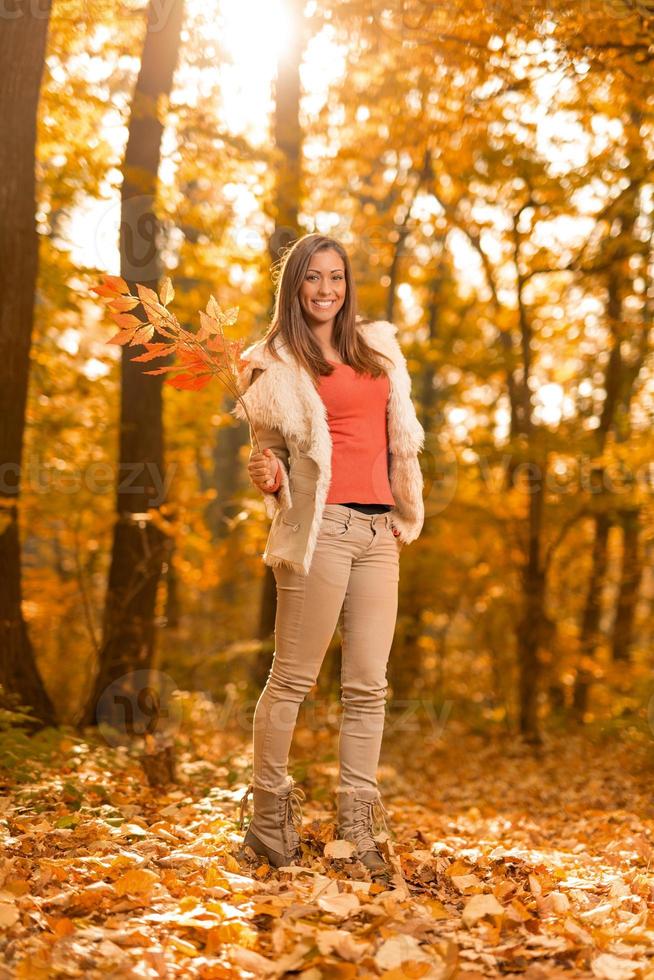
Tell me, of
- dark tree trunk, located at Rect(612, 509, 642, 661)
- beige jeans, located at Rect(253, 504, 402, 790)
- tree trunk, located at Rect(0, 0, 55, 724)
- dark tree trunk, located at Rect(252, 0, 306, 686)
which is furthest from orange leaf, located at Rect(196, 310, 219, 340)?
dark tree trunk, located at Rect(612, 509, 642, 661)

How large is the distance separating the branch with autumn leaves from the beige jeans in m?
0.51

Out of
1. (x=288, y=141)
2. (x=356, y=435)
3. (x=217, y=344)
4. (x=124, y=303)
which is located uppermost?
(x=288, y=141)

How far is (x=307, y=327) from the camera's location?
3641 mm

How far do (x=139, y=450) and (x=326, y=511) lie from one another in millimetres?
3545

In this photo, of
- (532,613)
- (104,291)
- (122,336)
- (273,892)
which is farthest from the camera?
(532,613)

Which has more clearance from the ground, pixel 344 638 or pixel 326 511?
pixel 326 511

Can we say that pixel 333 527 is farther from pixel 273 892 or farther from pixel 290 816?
pixel 273 892

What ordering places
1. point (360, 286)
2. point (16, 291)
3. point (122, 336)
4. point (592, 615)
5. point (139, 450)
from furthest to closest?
point (592, 615)
point (360, 286)
point (139, 450)
point (16, 291)
point (122, 336)

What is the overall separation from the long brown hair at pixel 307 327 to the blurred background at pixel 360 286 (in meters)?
2.48

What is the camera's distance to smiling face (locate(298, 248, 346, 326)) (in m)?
3.62

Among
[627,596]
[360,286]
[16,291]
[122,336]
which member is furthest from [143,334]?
[627,596]

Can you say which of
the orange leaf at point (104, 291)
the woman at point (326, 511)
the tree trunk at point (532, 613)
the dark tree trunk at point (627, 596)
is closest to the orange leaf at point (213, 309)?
the woman at point (326, 511)

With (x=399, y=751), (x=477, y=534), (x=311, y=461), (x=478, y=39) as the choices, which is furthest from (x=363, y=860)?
(x=477, y=534)

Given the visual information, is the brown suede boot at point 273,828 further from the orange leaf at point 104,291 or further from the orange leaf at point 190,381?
the orange leaf at point 104,291
